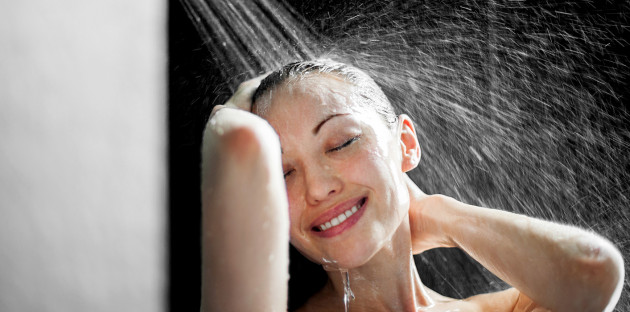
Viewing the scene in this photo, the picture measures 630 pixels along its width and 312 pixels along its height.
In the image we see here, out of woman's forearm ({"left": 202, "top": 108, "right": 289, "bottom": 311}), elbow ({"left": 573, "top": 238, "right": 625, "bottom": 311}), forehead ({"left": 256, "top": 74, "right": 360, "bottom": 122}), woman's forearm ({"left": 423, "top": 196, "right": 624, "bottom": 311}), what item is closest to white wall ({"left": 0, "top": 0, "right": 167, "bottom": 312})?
forehead ({"left": 256, "top": 74, "right": 360, "bottom": 122})

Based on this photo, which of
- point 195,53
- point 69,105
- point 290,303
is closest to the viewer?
point 69,105

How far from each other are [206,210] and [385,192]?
52 centimetres

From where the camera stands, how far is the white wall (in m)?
1.52

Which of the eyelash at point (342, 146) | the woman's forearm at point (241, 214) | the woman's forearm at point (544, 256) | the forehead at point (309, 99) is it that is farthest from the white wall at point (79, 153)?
the woman's forearm at point (544, 256)

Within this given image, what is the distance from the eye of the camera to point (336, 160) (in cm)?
130

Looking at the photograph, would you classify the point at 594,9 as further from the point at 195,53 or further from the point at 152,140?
the point at 152,140

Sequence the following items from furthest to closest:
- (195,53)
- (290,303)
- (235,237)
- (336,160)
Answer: (195,53), (290,303), (336,160), (235,237)

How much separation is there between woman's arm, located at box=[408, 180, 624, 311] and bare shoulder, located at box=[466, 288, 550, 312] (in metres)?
0.12

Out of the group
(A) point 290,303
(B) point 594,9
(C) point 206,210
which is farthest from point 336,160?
(B) point 594,9

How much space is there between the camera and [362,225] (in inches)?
51.7

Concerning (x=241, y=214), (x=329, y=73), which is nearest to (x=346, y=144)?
(x=329, y=73)

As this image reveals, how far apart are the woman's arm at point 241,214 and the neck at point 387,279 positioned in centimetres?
57

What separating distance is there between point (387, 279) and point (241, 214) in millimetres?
680

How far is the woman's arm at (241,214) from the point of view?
0.92 metres
